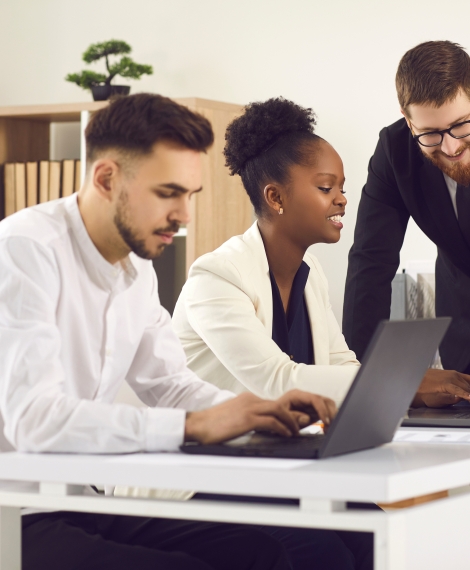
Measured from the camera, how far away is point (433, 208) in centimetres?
224

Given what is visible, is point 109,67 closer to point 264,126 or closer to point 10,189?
point 10,189

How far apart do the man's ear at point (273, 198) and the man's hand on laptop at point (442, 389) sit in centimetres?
50

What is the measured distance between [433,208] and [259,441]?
1.24m

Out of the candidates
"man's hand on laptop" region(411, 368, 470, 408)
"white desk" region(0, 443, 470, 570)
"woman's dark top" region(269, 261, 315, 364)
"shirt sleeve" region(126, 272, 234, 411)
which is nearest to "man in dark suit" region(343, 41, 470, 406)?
"man's hand on laptop" region(411, 368, 470, 408)

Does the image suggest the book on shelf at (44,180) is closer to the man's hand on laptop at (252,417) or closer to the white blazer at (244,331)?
the white blazer at (244,331)

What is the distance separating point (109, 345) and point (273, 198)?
0.78 meters

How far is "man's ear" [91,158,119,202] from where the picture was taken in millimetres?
1277

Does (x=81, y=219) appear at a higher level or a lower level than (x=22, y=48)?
lower

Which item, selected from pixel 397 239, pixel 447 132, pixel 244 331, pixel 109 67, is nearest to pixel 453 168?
pixel 447 132

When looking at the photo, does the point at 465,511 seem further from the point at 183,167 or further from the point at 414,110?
the point at 414,110

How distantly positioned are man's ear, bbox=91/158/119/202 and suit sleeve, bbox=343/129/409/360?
42.9 inches

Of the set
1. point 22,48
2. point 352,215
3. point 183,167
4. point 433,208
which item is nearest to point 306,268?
point 433,208

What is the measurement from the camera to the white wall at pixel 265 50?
3.59 metres

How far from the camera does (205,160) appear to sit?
359 cm
